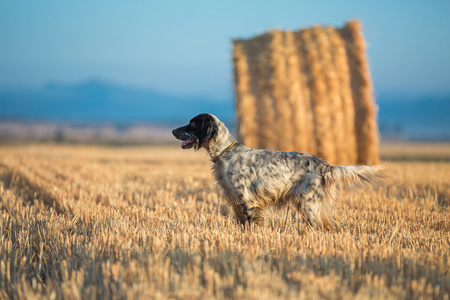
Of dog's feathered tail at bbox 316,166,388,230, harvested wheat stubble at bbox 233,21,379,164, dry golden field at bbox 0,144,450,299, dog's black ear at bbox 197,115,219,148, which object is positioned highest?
harvested wheat stubble at bbox 233,21,379,164

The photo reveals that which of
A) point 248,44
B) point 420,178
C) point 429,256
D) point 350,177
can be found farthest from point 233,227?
point 248,44

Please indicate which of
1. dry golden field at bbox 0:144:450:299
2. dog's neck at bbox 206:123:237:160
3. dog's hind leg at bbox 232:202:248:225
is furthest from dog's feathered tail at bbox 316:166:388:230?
dog's neck at bbox 206:123:237:160

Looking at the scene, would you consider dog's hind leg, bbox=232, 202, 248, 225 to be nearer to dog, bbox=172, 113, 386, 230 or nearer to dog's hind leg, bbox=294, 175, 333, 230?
dog, bbox=172, 113, 386, 230

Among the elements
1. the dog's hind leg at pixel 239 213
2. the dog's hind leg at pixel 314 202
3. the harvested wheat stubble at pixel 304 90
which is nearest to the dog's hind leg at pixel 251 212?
the dog's hind leg at pixel 239 213

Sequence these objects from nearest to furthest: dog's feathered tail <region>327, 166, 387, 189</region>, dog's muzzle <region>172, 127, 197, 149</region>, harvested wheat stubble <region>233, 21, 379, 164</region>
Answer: dog's feathered tail <region>327, 166, 387, 189</region> < dog's muzzle <region>172, 127, 197, 149</region> < harvested wheat stubble <region>233, 21, 379, 164</region>

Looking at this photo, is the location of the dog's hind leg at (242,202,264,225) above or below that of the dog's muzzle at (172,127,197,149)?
below

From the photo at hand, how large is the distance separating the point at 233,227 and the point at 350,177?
1.55 metres

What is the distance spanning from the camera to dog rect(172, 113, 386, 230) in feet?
15.2

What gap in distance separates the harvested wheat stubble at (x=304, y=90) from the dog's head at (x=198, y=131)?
505cm

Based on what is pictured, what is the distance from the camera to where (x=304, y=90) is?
33.1 ft

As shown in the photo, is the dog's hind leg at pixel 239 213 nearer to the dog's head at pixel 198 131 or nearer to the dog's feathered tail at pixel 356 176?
the dog's head at pixel 198 131

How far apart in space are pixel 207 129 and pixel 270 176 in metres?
0.93

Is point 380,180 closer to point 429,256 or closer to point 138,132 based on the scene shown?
point 429,256

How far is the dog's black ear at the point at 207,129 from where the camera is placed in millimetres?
4801
